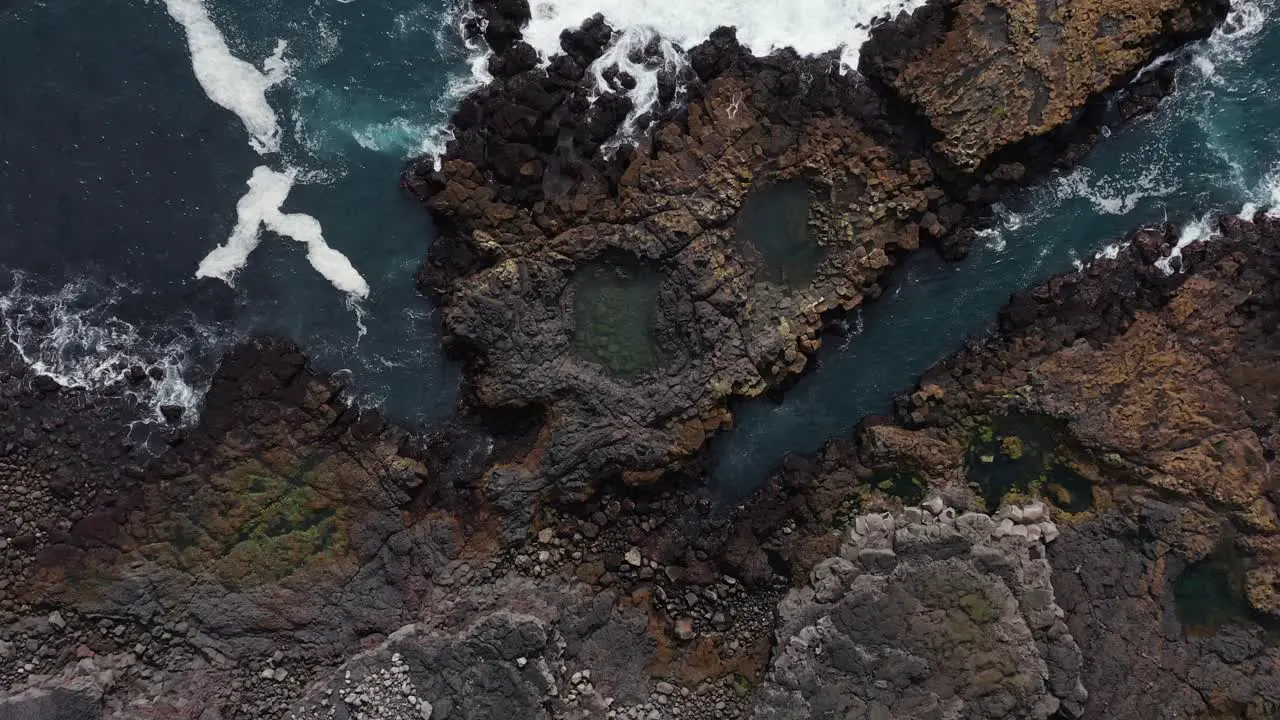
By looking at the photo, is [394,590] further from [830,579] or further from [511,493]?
[830,579]

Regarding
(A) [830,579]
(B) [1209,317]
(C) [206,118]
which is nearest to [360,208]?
(C) [206,118]

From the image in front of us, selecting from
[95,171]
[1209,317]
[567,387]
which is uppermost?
[1209,317]

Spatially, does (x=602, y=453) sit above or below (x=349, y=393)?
above

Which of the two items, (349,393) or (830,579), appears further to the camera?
(349,393)

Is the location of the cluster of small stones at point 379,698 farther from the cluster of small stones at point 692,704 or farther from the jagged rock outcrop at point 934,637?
the jagged rock outcrop at point 934,637

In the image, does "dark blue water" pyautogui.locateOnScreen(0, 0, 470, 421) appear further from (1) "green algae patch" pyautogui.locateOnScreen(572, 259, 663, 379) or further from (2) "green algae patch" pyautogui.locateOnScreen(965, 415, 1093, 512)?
(2) "green algae patch" pyautogui.locateOnScreen(965, 415, 1093, 512)

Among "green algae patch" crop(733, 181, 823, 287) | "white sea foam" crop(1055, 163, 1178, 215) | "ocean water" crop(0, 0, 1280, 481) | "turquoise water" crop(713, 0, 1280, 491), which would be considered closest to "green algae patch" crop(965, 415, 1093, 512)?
"turquoise water" crop(713, 0, 1280, 491)
